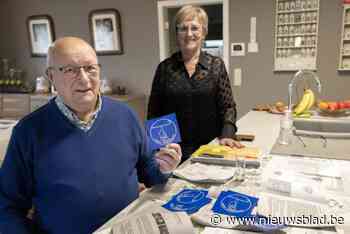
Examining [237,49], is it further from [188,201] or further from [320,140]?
[188,201]

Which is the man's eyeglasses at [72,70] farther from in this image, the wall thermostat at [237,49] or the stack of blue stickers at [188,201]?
the wall thermostat at [237,49]

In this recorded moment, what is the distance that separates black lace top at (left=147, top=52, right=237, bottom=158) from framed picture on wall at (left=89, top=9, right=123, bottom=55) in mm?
2605

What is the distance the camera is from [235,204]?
908 mm

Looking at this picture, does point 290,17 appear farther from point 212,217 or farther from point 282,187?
point 212,217

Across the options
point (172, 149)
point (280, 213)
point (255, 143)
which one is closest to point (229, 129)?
point (255, 143)

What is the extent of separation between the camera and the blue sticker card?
1180mm

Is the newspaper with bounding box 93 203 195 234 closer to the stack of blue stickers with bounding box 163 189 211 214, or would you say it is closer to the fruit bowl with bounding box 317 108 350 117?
the stack of blue stickers with bounding box 163 189 211 214

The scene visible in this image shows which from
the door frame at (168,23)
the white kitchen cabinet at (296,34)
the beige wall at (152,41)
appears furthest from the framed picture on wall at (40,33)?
the white kitchen cabinet at (296,34)

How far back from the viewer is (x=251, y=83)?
3646mm

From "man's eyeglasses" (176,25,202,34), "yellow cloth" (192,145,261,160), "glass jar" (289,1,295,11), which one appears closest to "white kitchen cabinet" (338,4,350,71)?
"glass jar" (289,1,295,11)

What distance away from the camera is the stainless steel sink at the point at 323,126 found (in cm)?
193

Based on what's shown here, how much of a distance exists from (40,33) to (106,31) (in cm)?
115

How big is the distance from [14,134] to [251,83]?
3.02 metres

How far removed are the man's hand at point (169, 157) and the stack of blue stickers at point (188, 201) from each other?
0.15 metres
